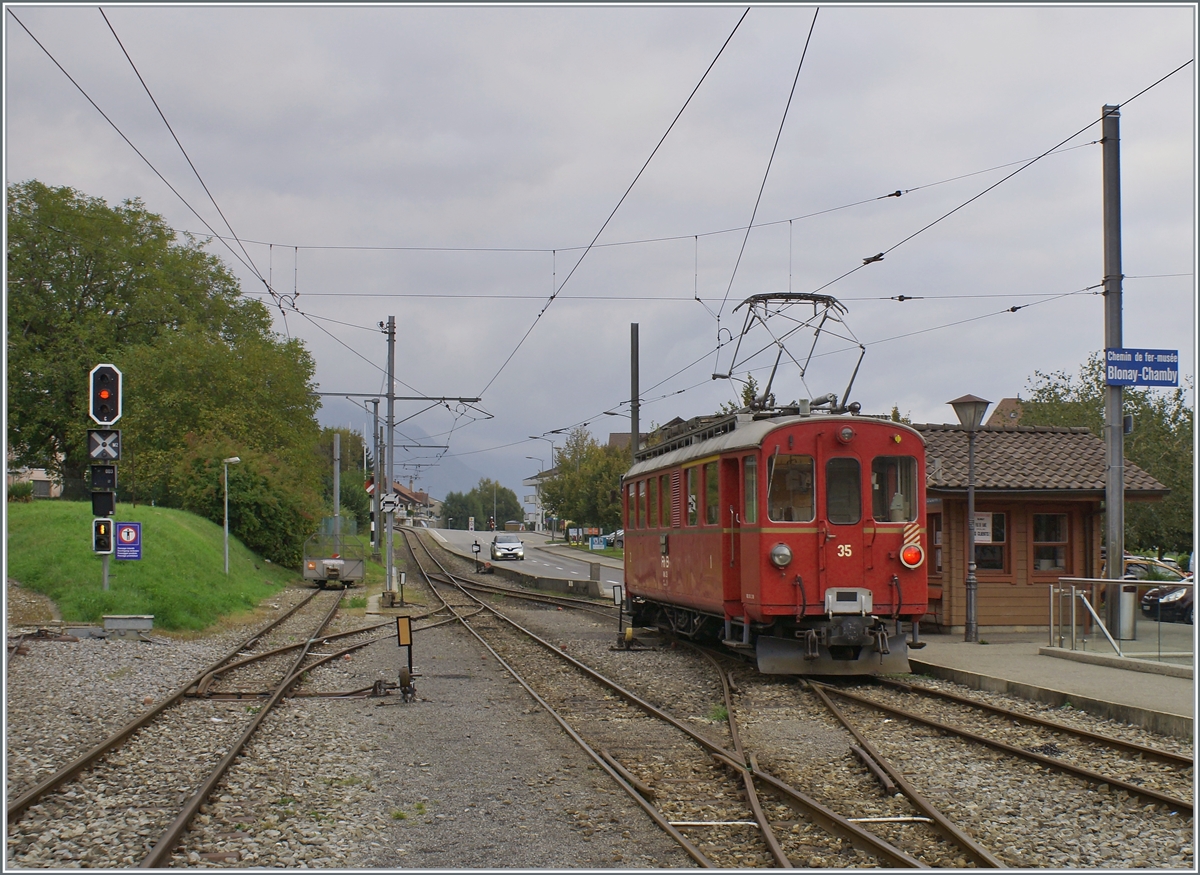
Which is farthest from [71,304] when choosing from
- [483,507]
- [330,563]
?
[483,507]

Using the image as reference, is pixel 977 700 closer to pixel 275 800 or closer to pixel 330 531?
pixel 275 800

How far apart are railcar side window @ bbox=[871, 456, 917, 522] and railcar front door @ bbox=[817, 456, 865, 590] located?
0.21m

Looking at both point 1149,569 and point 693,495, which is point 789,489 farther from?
point 1149,569

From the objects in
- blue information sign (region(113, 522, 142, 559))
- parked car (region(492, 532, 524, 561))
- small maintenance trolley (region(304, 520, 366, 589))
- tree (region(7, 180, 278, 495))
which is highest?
tree (region(7, 180, 278, 495))

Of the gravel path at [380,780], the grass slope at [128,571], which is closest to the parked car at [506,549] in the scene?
the grass slope at [128,571]

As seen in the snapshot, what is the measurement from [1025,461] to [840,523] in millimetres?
6302

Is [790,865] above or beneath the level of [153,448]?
beneath

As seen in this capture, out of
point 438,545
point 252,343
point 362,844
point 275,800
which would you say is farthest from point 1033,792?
point 438,545

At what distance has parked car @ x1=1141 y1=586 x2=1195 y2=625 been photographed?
1255 cm

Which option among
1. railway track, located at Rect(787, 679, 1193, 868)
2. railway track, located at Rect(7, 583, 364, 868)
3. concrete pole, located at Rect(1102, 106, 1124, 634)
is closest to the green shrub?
railway track, located at Rect(7, 583, 364, 868)

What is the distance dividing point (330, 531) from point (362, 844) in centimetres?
3147

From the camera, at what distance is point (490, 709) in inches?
442

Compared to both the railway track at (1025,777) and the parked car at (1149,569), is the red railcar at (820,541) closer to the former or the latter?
the railway track at (1025,777)

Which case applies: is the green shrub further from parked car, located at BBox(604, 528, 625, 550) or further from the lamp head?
parked car, located at BBox(604, 528, 625, 550)
